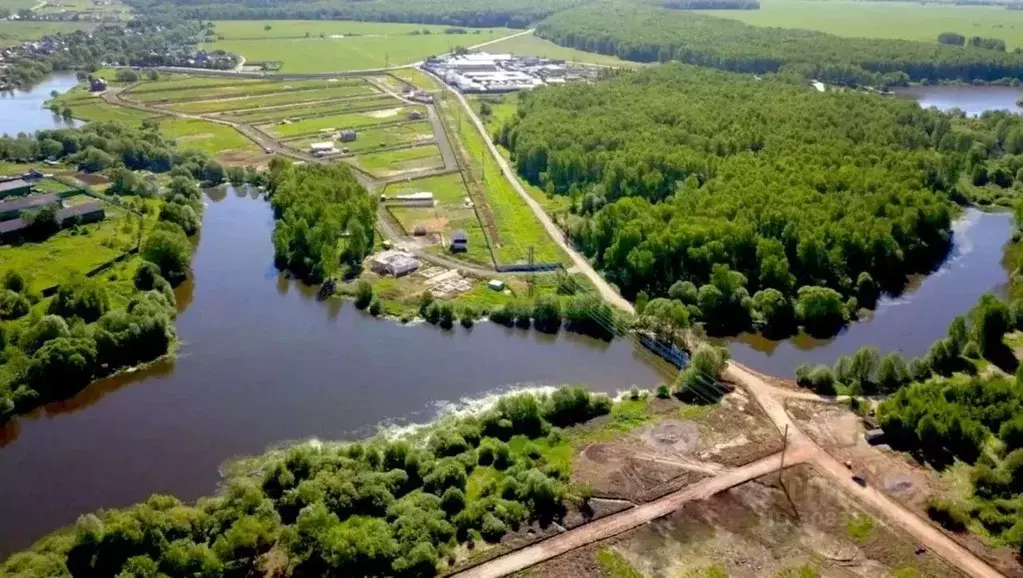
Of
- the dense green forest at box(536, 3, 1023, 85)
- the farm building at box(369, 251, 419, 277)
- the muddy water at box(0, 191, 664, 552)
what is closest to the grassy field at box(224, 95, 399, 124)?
the muddy water at box(0, 191, 664, 552)

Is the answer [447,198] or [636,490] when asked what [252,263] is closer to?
[447,198]

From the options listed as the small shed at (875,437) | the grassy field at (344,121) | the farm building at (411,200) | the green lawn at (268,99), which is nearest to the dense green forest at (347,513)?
the small shed at (875,437)

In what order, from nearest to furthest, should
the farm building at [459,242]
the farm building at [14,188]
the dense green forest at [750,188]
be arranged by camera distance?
the dense green forest at [750,188], the farm building at [459,242], the farm building at [14,188]

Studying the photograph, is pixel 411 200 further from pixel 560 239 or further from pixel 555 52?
pixel 555 52

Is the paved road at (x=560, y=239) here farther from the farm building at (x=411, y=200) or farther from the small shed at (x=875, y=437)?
the small shed at (x=875, y=437)

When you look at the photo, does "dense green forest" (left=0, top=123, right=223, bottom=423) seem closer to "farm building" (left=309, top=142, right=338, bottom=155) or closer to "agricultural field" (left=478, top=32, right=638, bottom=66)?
"farm building" (left=309, top=142, right=338, bottom=155)

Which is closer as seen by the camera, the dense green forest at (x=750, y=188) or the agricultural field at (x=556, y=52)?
the dense green forest at (x=750, y=188)

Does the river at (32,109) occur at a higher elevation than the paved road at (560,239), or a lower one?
higher
